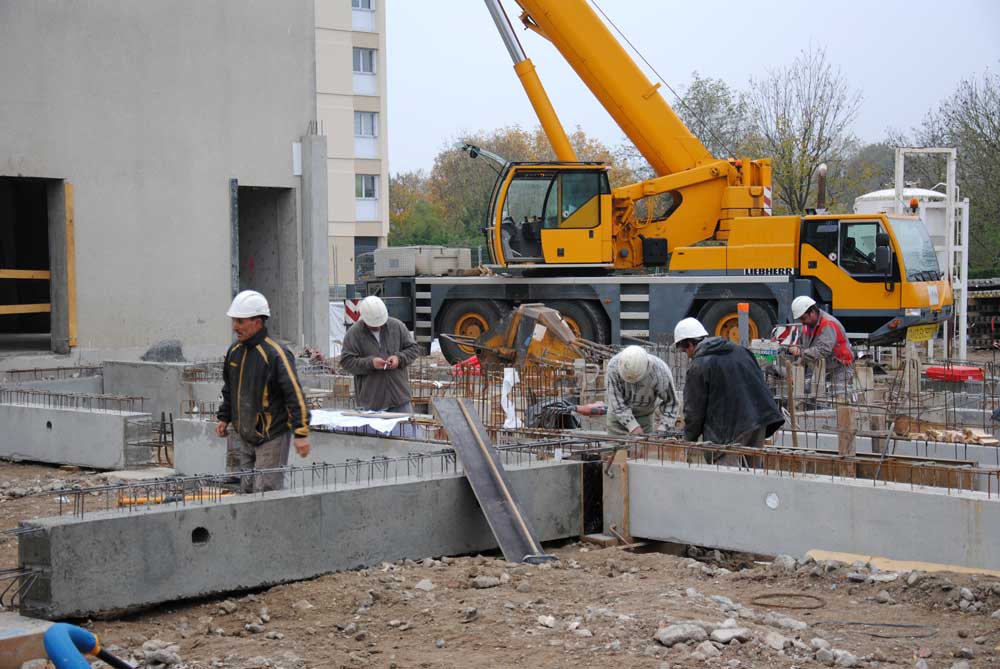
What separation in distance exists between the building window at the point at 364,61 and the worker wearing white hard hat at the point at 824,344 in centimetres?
4659

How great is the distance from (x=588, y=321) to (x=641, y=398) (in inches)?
414

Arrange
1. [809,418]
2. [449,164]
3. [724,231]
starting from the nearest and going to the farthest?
1. [809,418]
2. [724,231]
3. [449,164]

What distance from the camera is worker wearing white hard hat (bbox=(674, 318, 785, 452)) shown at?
8.49 meters

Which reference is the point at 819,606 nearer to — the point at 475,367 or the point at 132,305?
the point at 475,367

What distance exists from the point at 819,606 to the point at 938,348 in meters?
22.4

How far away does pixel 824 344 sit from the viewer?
12.1 m

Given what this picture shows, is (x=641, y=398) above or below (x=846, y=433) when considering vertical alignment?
above

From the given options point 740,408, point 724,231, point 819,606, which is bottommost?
point 819,606

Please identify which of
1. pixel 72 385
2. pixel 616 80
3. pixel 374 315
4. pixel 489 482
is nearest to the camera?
pixel 489 482

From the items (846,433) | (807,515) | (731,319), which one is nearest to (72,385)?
(731,319)

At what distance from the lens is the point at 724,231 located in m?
20.2

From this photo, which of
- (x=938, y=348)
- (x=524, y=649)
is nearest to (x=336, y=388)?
(x=524, y=649)

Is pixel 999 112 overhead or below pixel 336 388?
overhead

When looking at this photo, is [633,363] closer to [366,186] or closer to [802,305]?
[802,305]
